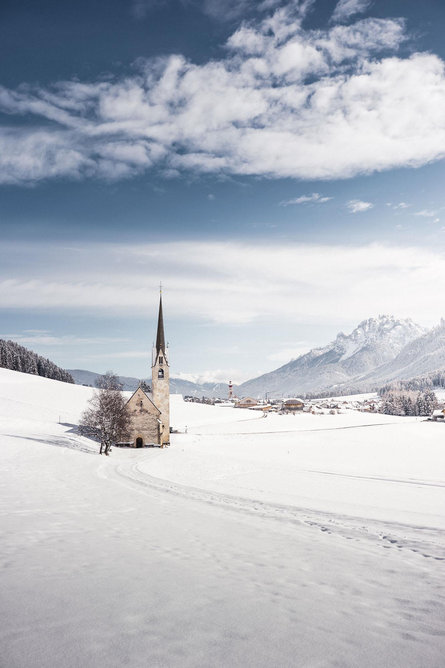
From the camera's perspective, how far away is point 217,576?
24.8ft

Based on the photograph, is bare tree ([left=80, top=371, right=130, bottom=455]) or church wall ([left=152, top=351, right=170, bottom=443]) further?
church wall ([left=152, top=351, right=170, bottom=443])

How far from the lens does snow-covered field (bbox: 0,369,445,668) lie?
4723mm

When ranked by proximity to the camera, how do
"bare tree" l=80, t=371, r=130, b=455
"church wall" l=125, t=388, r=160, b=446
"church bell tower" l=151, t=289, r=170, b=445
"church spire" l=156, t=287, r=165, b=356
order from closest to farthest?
1. "bare tree" l=80, t=371, r=130, b=455
2. "church wall" l=125, t=388, r=160, b=446
3. "church bell tower" l=151, t=289, r=170, b=445
4. "church spire" l=156, t=287, r=165, b=356

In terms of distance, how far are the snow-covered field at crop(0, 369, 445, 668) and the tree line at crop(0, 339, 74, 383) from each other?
460ft

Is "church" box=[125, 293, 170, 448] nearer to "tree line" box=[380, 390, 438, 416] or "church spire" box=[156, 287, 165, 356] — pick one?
"church spire" box=[156, 287, 165, 356]

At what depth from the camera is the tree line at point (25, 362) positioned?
5655 inches

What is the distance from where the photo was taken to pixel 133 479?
2447cm

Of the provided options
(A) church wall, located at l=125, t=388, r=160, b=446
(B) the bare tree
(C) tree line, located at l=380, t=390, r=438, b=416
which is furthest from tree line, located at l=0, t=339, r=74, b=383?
(C) tree line, located at l=380, t=390, r=438, b=416

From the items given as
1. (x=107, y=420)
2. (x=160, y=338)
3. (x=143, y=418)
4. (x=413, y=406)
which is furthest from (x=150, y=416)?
(x=413, y=406)

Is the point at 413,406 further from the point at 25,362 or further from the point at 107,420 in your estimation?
the point at 25,362

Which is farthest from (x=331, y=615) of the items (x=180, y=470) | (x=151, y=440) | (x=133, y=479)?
(x=151, y=440)

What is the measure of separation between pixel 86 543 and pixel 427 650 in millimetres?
7698

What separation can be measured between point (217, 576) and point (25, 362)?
166 m

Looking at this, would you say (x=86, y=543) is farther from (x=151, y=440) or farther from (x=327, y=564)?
(x=151, y=440)
